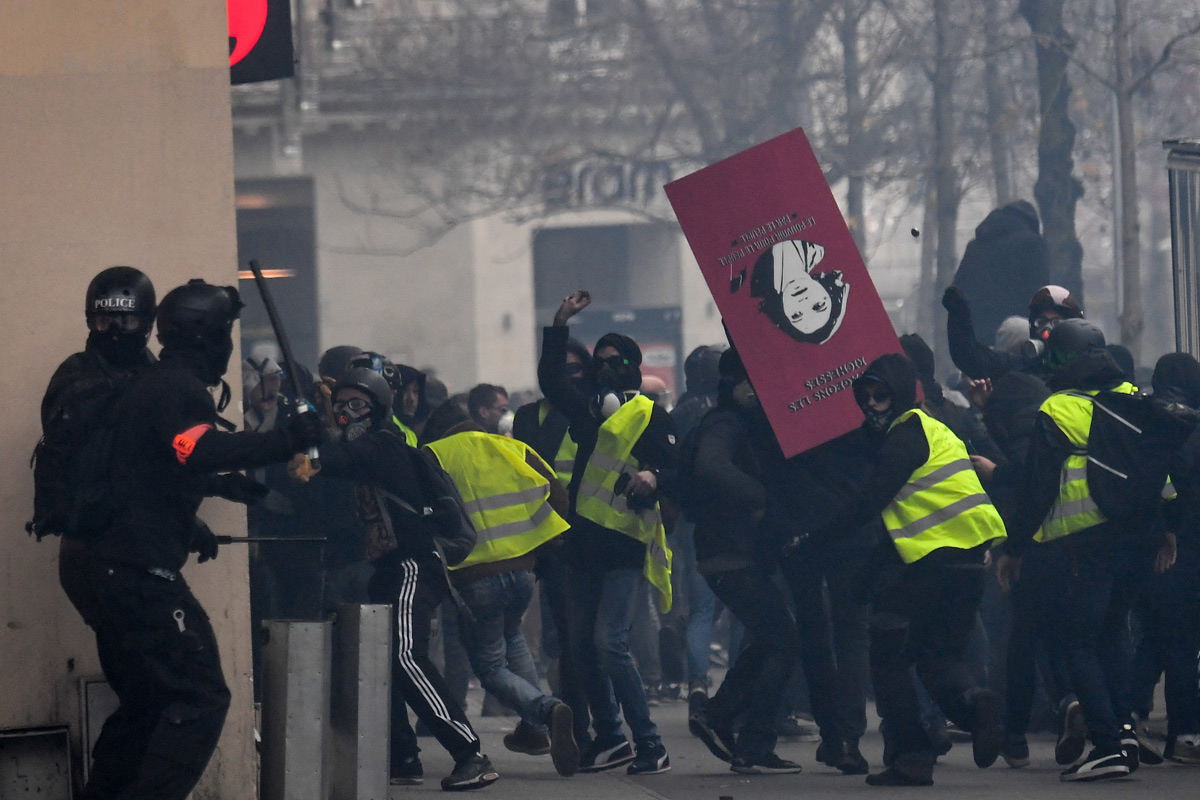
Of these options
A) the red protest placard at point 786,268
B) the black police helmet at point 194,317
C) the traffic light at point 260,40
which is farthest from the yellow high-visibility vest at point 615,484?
the black police helmet at point 194,317

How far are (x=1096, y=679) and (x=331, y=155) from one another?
20785 millimetres

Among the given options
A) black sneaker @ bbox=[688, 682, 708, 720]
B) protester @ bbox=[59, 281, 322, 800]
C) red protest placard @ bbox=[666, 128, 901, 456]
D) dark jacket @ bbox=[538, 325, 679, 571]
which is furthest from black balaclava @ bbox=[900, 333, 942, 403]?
protester @ bbox=[59, 281, 322, 800]

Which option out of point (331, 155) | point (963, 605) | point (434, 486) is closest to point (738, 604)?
point (963, 605)

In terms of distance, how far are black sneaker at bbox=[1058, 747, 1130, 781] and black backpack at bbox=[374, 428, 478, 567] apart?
2.70m

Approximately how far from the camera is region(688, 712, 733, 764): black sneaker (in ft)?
25.4

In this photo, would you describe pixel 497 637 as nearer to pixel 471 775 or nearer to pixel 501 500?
pixel 501 500

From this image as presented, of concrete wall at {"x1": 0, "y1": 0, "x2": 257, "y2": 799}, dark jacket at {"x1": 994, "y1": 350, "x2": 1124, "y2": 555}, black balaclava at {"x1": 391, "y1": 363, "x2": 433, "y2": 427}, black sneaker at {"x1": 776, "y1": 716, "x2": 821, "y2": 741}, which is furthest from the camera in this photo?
black sneaker at {"x1": 776, "y1": 716, "x2": 821, "y2": 741}

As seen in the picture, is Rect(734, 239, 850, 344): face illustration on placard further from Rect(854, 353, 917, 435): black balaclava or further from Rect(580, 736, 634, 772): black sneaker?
Rect(580, 736, 634, 772): black sneaker

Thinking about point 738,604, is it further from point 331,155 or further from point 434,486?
point 331,155

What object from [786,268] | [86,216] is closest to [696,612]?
[786,268]

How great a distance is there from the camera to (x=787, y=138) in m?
7.82

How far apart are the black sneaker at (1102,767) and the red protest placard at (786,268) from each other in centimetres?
174

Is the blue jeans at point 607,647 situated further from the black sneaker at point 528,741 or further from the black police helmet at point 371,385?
the black police helmet at point 371,385

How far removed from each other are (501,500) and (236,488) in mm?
2092
